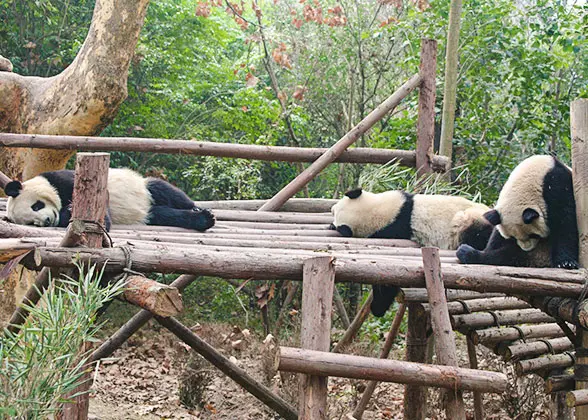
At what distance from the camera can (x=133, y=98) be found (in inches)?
366

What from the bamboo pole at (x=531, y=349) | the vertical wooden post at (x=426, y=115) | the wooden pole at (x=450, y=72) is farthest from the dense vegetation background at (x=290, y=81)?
the bamboo pole at (x=531, y=349)

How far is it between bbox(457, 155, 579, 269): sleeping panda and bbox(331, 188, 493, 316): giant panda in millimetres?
414

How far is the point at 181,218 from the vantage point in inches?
172

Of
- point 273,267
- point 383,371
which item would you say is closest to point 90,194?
point 273,267

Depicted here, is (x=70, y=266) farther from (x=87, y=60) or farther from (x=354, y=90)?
(x=354, y=90)

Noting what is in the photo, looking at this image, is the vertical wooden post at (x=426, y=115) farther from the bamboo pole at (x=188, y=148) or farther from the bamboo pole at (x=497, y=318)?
the bamboo pole at (x=497, y=318)

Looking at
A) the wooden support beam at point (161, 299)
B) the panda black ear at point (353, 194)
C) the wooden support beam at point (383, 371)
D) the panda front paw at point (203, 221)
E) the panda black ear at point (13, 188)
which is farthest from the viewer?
the panda black ear at point (353, 194)

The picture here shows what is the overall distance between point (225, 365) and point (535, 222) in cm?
239

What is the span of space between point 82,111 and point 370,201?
3058mm

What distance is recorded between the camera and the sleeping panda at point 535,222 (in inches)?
147

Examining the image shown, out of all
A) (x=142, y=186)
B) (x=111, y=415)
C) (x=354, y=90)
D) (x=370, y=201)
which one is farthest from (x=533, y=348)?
(x=354, y=90)

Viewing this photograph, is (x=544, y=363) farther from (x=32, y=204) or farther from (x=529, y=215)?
(x=32, y=204)

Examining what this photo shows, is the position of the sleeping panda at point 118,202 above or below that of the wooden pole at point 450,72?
below

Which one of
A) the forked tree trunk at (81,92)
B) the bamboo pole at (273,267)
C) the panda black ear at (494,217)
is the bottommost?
the bamboo pole at (273,267)
